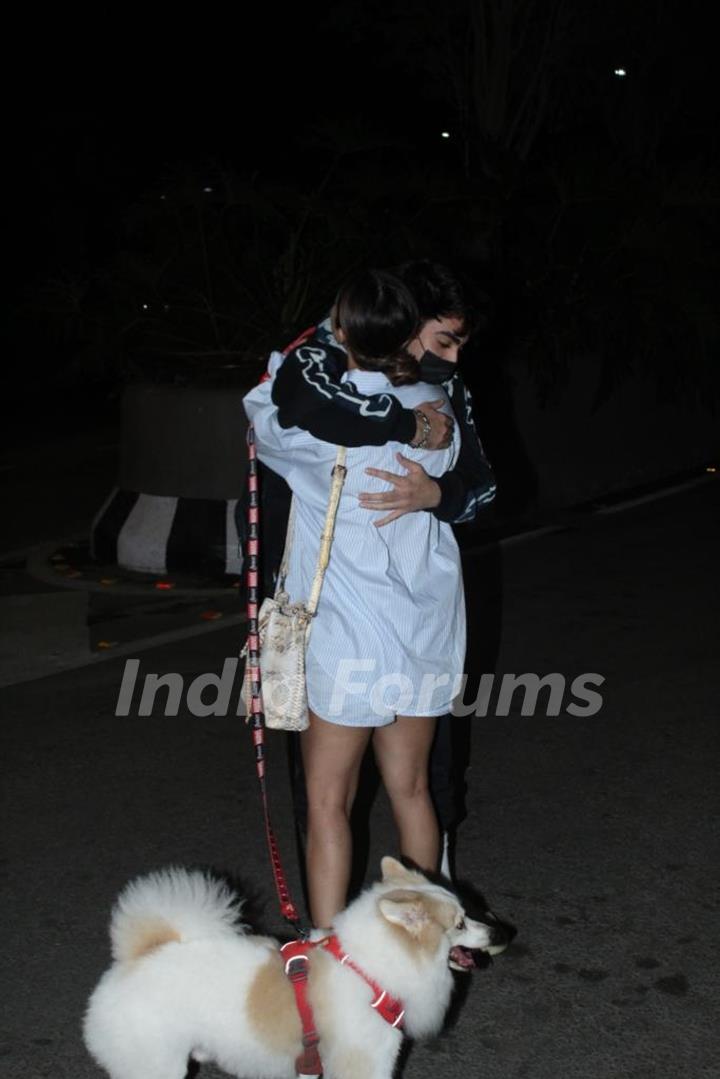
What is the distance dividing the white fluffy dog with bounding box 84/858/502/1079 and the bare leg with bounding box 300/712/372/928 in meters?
0.60

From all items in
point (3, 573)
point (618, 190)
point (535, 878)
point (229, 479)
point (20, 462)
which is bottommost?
point (20, 462)

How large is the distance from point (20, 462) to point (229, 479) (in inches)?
239

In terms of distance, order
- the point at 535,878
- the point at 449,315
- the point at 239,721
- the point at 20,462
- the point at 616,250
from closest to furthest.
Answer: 1. the point at 449,315
2. the point at 535,878
3. the point at 239,721
4. the point at 616,250
5. the point at 20,462

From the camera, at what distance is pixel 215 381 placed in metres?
9.32

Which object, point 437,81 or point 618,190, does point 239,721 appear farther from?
point 437,81

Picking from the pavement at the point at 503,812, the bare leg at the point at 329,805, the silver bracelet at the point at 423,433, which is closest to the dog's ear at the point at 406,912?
the bare leg at the point at 329,805

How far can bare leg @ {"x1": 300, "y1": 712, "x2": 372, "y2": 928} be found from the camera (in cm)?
357

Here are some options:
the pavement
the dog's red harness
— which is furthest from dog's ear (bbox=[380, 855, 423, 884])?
the pavement

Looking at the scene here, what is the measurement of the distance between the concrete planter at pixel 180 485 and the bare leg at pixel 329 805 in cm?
488

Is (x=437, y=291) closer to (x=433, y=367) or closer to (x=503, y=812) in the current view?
(x=433, y=367)

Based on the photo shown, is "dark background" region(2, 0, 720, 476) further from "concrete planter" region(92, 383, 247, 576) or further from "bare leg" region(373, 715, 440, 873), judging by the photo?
"bare leg" region(373, 715, 440, 873)

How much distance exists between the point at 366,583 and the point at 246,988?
3.35ft

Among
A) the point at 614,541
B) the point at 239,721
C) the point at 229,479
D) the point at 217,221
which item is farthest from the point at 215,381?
the point at 239,721

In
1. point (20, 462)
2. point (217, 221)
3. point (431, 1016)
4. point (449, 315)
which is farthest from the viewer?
point (20, 462)
